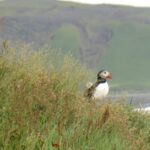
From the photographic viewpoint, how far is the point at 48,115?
7.38 m

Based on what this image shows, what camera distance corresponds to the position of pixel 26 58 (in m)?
9.52

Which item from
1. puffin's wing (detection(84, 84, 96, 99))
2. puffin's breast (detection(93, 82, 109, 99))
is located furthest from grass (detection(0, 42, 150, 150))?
puffin's breast (detection(93, 82, 109, 99))

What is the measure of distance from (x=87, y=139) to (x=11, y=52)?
2.77 meters

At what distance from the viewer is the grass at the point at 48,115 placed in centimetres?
622

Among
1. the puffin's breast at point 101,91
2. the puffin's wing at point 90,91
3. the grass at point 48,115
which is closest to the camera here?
the grass at point 48,115

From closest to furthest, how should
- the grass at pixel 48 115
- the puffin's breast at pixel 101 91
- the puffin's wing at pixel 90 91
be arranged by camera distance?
1. the grass at pixel 48 115
2. the puffin's wing at pixel 90 91
3. the puffin's breast at pixel 101 91

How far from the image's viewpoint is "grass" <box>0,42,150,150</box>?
20.4 ft

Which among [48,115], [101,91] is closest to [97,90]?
[101,91]

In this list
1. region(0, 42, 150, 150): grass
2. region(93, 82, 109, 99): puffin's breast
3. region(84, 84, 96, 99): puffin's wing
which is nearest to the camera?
region(0, 42, 150, 150): grass

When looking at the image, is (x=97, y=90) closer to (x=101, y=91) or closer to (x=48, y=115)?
(x=101, y=91)

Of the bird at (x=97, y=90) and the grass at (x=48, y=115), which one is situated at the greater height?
the grass at (x=48, y=115)

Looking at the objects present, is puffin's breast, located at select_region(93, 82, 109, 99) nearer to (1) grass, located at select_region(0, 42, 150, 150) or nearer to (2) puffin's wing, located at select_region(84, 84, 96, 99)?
(2) puffin's wing, located at select_region(84, 84, 96, 99)

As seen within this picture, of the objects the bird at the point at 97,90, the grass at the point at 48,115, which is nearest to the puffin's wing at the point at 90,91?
the bird at the point at 97,90

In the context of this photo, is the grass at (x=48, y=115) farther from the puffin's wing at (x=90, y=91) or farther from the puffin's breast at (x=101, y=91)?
the puffin's breast at (x=101, y=91)
